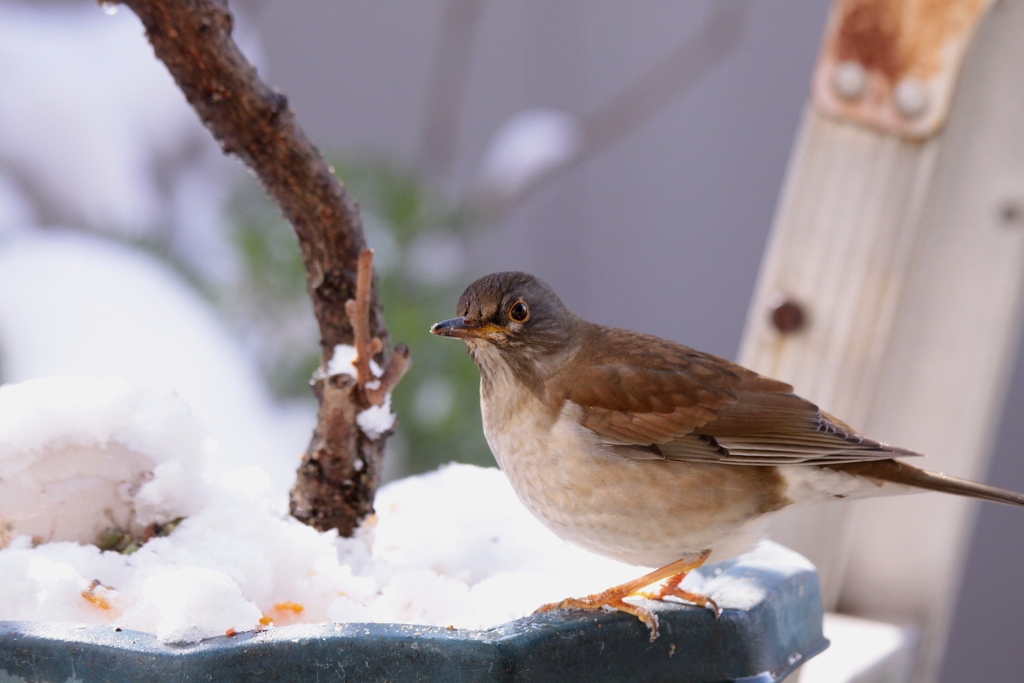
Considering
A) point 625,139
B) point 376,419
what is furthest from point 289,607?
point 625,139

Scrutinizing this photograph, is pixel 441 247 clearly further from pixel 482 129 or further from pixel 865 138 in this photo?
pixel 482 129

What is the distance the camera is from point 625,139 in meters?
3.93

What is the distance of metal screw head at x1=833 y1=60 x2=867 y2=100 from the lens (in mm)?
1179

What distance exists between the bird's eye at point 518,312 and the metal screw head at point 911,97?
0.53 m

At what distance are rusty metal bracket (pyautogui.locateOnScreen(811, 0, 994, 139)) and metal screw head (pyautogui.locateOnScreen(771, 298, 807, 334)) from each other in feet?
0.79

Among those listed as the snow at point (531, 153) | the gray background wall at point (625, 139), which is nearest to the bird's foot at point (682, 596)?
the snow at point (531, 153)

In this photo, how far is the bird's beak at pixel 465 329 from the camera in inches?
37.8

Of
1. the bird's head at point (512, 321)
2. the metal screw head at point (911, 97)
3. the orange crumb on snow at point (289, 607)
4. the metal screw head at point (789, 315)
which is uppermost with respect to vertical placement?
the metal screw head at point (911, 97)

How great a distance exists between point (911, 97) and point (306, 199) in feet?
2.35

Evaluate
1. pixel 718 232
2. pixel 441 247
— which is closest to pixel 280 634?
pixel 441 247

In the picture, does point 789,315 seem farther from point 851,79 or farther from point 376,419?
point 376,419

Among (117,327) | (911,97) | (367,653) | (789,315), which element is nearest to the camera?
(367,653)

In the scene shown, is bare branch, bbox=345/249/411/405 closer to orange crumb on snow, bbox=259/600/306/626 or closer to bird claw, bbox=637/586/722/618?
orange crumb on snow, bbox=259/600/306/626

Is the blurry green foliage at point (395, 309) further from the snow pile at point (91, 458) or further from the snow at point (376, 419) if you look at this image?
the snow pile at point (91, 458)
